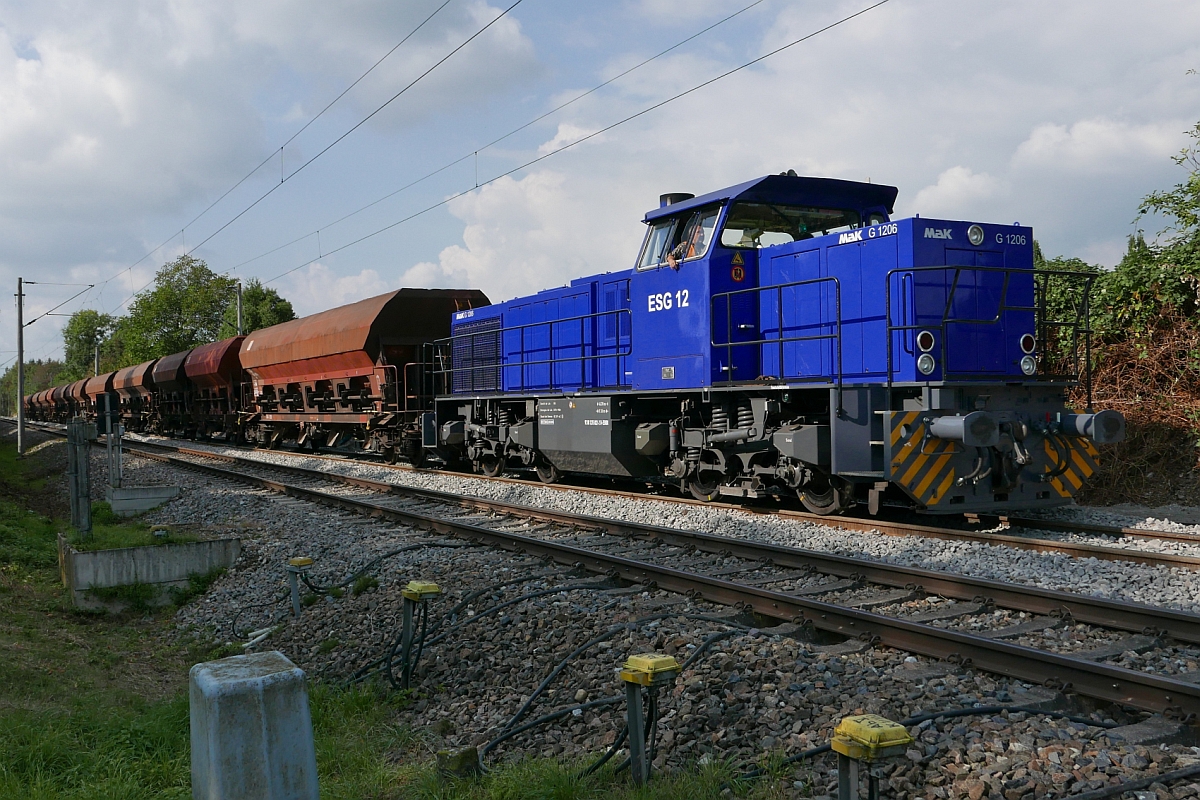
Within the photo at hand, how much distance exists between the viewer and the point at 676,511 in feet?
33.2

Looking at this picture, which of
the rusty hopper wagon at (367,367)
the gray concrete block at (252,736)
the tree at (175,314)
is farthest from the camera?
the tree at (175,314)

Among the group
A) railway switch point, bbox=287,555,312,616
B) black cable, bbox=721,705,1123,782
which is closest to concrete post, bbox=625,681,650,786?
black cable, bbox=721,705,1123,782

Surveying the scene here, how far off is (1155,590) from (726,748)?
4020 millimetres

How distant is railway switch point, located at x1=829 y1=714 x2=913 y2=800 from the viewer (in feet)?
8.68

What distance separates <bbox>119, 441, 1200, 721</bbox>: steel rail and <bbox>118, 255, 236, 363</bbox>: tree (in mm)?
61710

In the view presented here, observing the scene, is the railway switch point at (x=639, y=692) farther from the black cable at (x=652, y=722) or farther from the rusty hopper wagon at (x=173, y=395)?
the rusty hopper wagon at (x=173, y=395)

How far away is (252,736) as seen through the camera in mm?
2885

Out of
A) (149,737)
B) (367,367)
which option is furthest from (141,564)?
(367,367)

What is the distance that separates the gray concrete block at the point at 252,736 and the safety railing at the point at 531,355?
8.56 meters

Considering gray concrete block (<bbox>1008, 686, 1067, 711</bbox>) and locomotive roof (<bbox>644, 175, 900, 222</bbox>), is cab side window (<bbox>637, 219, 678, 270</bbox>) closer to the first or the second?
locomotive roof (<bbox>644, 175, 900, 222</bbox>)

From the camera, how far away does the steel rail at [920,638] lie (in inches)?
154

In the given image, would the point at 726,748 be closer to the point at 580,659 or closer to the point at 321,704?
the point at 580,659

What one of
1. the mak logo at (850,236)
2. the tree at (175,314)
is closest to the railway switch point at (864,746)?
the mak logo at (850,236)

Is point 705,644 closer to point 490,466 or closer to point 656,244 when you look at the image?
point 656,244
